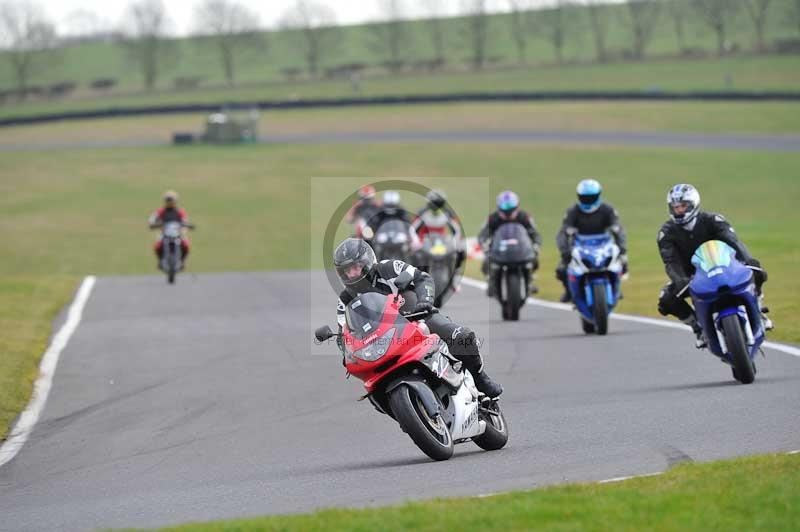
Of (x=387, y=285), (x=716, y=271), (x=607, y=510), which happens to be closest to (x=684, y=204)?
(x=716, y=271)

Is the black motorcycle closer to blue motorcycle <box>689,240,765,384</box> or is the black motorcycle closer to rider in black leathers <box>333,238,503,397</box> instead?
blue motorcycle <box>689,240,765,384</box>

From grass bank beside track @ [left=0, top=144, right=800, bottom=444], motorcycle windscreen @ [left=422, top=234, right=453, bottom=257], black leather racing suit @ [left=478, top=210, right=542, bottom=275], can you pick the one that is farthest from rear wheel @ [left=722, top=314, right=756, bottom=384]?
motorcycle windscreen @ [left=422, top=234, right=453, bottom=257]

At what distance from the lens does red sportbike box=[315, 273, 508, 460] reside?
→ 8.57 m

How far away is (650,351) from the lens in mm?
14484

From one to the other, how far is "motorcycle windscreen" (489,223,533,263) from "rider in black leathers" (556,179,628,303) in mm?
1559

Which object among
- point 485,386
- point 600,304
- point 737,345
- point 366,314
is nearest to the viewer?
point 366,314

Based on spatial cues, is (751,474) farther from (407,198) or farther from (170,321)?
(407,198)

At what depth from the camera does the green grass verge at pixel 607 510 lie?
6.50 metres

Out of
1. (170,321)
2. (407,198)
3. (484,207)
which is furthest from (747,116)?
(170,321)

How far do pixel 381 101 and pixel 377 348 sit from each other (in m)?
65.6

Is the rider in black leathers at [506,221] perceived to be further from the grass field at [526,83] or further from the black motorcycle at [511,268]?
the grass field at [526,83]

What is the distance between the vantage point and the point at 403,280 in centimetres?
879

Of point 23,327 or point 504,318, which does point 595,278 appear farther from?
point 23,327

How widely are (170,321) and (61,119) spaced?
57.3 m
